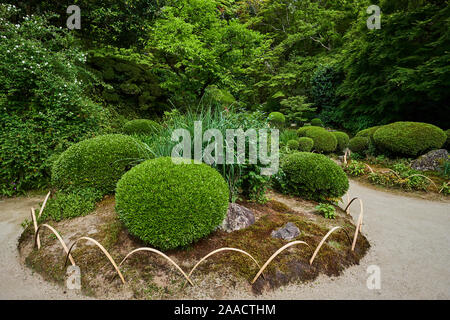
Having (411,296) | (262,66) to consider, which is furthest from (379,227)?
(262,66)

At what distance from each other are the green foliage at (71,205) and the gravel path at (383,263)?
405 mm

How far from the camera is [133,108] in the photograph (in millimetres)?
7336

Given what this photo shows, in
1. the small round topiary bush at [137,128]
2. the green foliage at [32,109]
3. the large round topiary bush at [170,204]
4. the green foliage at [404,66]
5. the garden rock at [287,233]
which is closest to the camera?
the large round topiary bush at [170,204]

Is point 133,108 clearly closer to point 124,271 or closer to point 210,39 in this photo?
point 210,39

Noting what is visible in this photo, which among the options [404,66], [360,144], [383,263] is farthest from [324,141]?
[383,263]

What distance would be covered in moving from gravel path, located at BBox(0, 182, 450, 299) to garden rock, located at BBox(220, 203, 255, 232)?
0.87m

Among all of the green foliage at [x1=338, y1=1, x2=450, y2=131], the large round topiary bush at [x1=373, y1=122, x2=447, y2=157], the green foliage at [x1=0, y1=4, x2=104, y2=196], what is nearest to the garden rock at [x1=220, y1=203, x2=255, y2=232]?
the green foliage at [x1=0, y1=4, x2=104, y2=196]

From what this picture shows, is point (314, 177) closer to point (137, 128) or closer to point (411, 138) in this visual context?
point (137, 128)

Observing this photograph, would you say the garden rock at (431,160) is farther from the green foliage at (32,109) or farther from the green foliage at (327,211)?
the green foliage at (32,109)

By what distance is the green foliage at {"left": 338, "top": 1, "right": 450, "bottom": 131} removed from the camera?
22.8 ft

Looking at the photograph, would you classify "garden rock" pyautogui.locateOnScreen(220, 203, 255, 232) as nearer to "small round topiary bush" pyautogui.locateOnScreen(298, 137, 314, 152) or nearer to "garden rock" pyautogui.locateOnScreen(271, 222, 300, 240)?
"garden rock" pyautogui.locateOnScreen(271, 222, 300, 240)

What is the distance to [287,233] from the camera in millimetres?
2574

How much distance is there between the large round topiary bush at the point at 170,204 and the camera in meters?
2.09

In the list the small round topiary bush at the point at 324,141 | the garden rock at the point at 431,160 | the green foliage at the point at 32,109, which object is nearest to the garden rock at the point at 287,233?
the green foliage at the point at 32,109
